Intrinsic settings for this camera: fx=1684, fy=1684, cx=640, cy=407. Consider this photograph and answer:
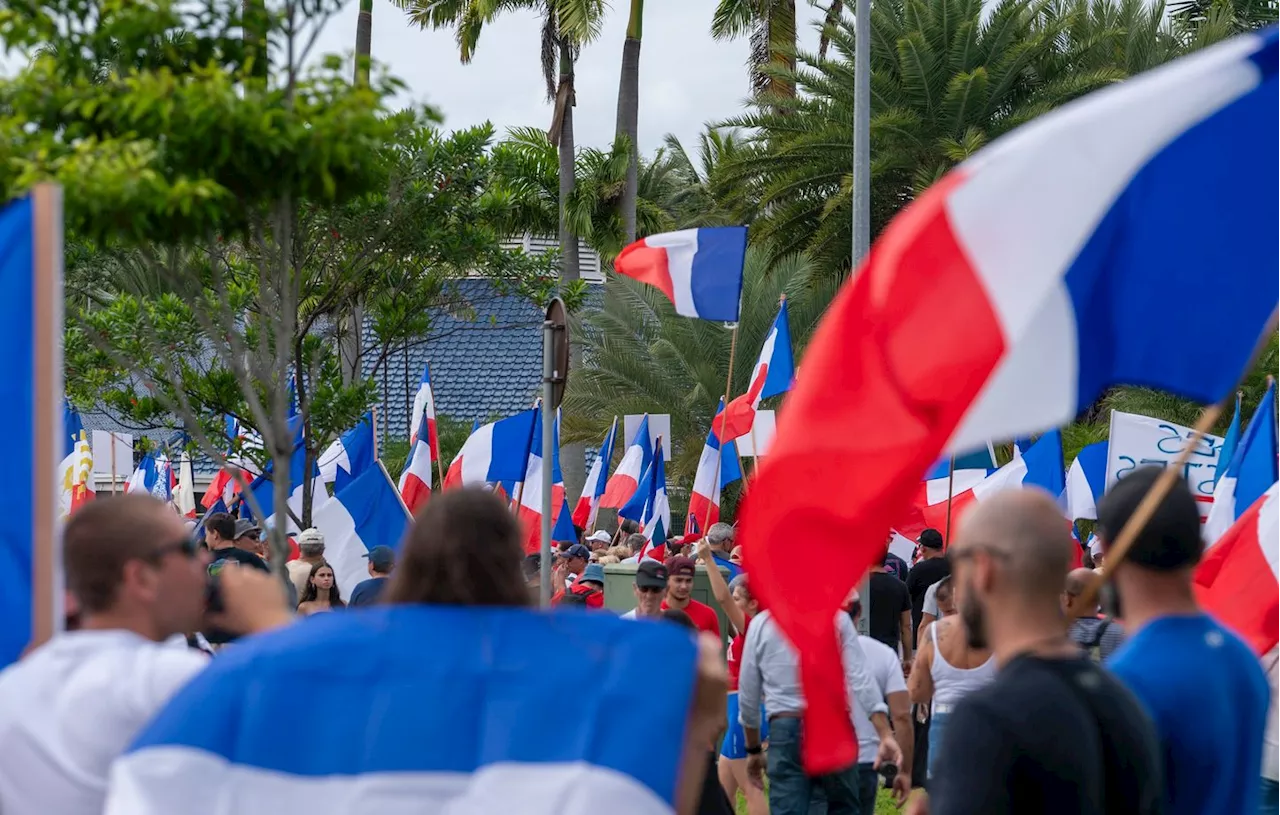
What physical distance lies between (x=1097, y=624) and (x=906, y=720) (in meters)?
1.39

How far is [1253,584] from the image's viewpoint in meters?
6.71

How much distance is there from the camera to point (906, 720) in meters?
8.38

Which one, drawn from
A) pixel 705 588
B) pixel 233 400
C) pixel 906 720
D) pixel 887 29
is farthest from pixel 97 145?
pixel 887 29

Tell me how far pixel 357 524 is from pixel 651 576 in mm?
3608

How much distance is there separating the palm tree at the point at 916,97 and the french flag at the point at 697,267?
971 cm

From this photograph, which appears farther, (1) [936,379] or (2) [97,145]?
(2) [97,145]

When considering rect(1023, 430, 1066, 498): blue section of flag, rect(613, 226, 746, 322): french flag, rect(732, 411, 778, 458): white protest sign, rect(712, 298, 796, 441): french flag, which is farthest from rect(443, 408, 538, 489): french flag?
rect(1023, 430, 1066, 498): blue section of flag

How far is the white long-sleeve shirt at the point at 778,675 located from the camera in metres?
8.09

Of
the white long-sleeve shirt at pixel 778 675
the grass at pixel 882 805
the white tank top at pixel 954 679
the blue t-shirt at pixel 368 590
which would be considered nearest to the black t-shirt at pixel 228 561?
the blue t-shirt at pixel 368 590

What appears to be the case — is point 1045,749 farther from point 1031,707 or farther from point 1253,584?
Result: point 1253,584

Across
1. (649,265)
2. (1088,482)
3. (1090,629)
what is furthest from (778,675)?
(1088,482)

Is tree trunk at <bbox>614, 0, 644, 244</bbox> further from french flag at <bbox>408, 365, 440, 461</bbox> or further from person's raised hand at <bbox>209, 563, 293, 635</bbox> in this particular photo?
person's raised hand at <bbox>209, 563, 293, 635</bbox>

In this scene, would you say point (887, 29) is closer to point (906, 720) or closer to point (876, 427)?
point (906, 720)

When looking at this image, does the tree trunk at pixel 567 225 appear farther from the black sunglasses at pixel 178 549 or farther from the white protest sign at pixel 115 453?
the black sunglasses at pixel 178 549
